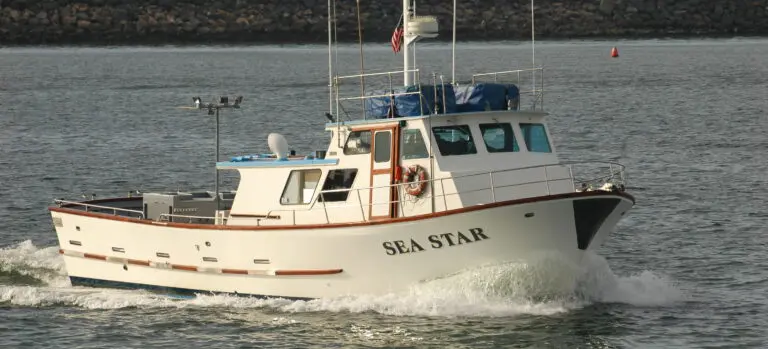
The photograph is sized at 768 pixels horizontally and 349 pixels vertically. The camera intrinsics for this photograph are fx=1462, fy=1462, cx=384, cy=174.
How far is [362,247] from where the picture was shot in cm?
2772

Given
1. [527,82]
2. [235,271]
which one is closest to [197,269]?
[235,271]

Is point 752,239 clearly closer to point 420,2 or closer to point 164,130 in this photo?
point 164,130

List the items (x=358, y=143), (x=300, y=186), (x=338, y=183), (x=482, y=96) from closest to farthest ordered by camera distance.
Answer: (x=482, y=96), (x=358, y=143), (x=338, y=183), (x=300, y=186)

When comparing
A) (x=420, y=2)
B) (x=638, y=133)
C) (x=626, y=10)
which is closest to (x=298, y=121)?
(x=638, y=133)

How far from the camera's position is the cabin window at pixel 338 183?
1145 inches

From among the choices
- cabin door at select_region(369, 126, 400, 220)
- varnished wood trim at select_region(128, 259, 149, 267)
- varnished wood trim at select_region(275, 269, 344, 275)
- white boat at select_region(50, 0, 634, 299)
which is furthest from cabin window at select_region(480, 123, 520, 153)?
varnished wood trim at select_region(128, 259, 149, 267)

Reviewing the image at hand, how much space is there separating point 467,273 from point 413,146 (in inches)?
110

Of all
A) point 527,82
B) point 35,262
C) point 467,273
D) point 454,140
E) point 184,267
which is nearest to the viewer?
point 467,273

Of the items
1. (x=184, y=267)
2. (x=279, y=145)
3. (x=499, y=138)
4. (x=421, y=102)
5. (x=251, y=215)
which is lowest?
(x=184, y=267)

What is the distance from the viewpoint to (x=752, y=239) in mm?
37906

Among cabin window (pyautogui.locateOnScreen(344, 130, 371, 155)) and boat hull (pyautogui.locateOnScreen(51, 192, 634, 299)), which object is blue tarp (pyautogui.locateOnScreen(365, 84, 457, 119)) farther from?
boat hull (pyautogui.locateOnScreen(51, 192, 634, 299))

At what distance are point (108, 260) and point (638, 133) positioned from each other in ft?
124

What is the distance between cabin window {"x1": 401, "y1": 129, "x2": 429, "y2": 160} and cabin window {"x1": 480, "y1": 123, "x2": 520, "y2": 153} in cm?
127

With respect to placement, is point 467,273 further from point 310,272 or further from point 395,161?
point 310,272
